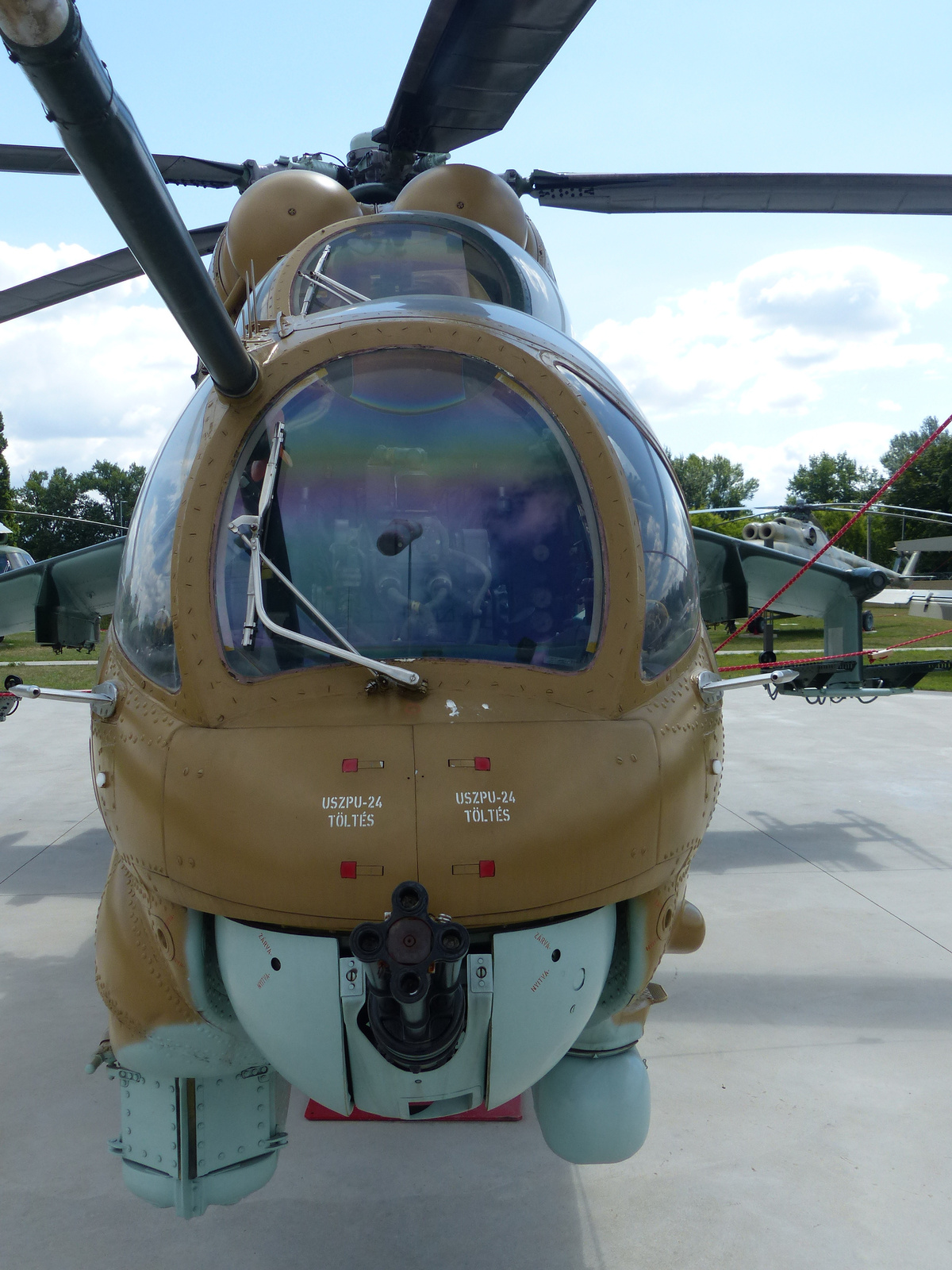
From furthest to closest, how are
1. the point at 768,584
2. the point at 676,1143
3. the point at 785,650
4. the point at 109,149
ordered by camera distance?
the point at 785,650 < the point at 768,584 < the point at 676,1143 < the point at 109,149

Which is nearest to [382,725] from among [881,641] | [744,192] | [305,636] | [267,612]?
[305,636]

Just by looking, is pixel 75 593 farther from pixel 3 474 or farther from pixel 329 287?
pixel 3 474

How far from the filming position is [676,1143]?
379 centimetres

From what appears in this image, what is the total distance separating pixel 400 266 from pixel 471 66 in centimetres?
110

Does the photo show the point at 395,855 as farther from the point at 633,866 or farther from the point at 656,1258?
the point at 656,1258

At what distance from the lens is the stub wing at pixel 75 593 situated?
4.82 meters

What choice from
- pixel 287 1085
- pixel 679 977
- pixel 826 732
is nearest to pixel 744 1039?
pixel 679 977

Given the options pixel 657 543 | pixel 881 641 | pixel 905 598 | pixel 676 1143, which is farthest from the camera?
pixel 905 598

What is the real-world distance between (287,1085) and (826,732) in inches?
426

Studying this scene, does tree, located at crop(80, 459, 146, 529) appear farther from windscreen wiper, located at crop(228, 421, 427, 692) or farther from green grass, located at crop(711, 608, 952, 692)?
windscreen wiper, located at crop(228, 421, 427, 692)

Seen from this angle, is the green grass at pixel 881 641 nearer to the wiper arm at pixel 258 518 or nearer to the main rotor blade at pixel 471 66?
the main rotor blade at pixel 471 66

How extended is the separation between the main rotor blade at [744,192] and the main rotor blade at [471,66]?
4.67 ft

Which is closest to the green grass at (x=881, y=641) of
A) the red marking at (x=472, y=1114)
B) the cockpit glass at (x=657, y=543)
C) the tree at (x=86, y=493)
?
the red marking at (x=472, y=1114)

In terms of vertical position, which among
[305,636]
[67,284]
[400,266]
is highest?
[67,284]
